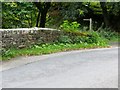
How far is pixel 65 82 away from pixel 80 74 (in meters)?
1.45

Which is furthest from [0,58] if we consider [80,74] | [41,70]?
[80,74]

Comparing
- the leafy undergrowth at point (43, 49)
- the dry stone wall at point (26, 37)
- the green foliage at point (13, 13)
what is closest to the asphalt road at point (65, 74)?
the leafy undergrowth at point (43, 49)

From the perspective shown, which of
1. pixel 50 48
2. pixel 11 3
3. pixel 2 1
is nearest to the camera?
pixel 50 48

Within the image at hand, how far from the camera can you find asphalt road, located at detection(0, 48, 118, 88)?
902cm

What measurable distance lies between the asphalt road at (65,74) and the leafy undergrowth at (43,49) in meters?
1.23

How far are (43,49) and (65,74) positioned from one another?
5769mm

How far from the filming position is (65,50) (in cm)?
1725

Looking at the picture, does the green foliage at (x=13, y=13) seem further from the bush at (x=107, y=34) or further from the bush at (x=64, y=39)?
the bush at (x=107, y=34)

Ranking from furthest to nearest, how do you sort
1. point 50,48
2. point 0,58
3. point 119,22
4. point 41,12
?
1. point 119,22
2. point 41,12
3. point 50,48
4. point 0,58

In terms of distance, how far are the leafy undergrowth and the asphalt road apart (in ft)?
4.05

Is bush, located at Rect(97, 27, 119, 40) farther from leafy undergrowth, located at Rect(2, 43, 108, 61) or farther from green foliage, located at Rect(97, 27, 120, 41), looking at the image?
leafy undergrowth, located at Rect(2, 43, 108, 61)

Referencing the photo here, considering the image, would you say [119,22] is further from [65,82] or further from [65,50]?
[65,82]

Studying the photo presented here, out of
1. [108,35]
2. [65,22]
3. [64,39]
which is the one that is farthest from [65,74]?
[108,35]

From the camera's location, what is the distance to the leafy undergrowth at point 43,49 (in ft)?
Answer: 45.1
